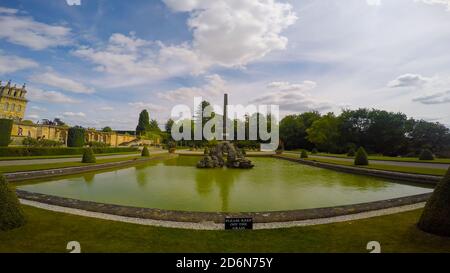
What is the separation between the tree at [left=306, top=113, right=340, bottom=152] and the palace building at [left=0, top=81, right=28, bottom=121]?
63627mm

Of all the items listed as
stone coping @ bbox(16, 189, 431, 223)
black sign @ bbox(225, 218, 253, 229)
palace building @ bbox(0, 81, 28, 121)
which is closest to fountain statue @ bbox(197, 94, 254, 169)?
stone coping @ bbox(16, 189, 431, 223)

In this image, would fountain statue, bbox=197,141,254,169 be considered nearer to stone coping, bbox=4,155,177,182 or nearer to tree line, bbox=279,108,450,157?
stone coping, bbox=4,155,177,182

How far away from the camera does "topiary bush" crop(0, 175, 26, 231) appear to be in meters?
5.50

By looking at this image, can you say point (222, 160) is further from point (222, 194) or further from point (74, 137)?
point (74, 137)

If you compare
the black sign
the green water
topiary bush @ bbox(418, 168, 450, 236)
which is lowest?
the green water

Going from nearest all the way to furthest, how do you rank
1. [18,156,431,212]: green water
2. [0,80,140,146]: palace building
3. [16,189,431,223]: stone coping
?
[16,189,431,223]: stone coping
[18,156,431,212]: green water
[0,80,140,146]: palace building

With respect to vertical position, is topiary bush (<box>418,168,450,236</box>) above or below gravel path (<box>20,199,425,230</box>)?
above

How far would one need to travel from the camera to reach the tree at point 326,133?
5188 cm

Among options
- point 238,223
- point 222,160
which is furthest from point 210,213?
point 222,160

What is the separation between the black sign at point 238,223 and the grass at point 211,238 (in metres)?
0.14

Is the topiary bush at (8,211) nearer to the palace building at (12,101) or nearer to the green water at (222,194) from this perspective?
the green water at (222,194)

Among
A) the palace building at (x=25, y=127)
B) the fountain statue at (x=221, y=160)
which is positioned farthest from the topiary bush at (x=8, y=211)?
the palace building at (x=25, y=127)
